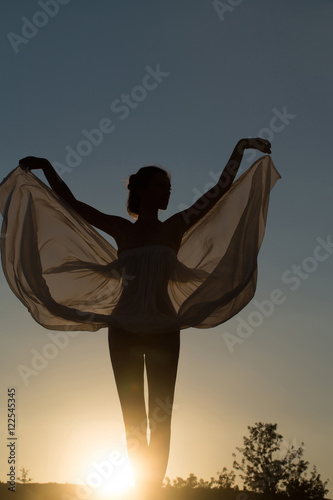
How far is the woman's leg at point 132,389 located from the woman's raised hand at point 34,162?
154cm

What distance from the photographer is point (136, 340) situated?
374cm

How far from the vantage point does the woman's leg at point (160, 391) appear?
11.6 ft

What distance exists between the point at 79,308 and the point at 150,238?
751 mm

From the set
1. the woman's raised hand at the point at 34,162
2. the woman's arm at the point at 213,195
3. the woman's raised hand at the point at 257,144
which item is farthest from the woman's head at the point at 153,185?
the woman's raised hand at the point at 34,162

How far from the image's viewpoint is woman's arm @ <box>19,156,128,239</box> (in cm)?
434

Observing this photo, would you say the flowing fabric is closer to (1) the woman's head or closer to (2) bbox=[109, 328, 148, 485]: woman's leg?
(2) bbox=[109, 328, 148, 485]: woman's leg

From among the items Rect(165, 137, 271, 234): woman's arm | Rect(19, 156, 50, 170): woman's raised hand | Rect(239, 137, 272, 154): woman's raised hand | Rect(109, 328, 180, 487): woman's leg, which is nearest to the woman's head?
Rect(165, 137, 271, 234): woman's arm

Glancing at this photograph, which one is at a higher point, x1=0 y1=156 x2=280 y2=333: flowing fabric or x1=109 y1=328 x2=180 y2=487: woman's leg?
x1=0 y1=156 x2=280 y2=333: flowing fabric

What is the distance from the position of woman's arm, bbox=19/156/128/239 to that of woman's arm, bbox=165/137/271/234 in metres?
0.47

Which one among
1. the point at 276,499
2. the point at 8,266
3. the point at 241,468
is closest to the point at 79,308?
the point at 8,266

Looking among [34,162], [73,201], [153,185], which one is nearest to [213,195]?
[153,185]

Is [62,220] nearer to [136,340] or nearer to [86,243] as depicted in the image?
[86,243]

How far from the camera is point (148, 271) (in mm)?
4035

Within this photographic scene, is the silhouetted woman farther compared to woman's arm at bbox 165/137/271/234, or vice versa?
woman's arm at bbox 165/137/271/234
